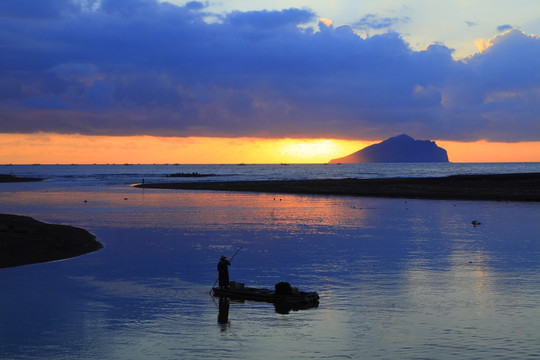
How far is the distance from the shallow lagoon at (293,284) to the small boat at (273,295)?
556mm

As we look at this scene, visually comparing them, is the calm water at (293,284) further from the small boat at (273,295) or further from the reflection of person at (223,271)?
the reflection of person at (223,271)

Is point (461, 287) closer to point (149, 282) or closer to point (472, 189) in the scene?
point (149, 282)

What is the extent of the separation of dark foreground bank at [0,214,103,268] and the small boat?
49.5 ft

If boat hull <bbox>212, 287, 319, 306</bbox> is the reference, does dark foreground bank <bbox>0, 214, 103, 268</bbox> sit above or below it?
above

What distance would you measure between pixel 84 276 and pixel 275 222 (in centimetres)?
3185

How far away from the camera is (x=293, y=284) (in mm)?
30391

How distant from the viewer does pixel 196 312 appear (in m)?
25.0

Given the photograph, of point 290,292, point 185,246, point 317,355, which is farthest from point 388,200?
point 317,355

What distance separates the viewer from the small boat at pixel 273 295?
1007 inches

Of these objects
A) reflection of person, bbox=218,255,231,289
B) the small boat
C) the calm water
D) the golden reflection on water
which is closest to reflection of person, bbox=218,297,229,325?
the calm water

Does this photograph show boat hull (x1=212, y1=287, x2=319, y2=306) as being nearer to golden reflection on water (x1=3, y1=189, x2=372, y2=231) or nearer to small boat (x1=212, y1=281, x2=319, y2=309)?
small boat (x1=212, y1=281, x2=319, y2=309)

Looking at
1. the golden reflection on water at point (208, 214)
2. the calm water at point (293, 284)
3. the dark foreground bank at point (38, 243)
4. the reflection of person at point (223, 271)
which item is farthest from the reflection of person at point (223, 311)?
the golden reflection on water at point (208, 214)

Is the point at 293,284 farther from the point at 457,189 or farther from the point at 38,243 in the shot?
the point at 457,189

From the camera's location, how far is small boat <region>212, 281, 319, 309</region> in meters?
25.6
